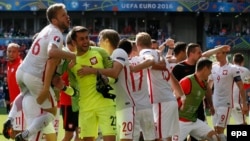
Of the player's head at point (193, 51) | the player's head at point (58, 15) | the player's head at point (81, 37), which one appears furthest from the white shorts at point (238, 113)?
the player's head at point (58, 15)

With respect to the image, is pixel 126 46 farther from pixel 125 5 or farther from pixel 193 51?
pixel 125 5

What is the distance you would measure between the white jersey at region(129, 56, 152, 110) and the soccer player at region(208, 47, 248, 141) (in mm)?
3650

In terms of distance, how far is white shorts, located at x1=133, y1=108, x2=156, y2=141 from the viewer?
10.3 meters

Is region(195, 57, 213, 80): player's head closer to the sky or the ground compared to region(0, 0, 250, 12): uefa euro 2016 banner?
closer to the ground

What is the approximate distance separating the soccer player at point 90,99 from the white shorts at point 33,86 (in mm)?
494

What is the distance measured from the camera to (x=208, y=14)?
57.2 meters

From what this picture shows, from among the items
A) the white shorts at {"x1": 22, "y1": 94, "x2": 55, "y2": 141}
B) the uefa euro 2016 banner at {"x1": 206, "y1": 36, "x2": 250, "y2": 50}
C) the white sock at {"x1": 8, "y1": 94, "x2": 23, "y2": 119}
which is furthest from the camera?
the uefa euro 2016 banner at {"x1": 206, "y1": 36, "x2": 250, "y2": 50}

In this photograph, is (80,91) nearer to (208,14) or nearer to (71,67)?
(71,67)

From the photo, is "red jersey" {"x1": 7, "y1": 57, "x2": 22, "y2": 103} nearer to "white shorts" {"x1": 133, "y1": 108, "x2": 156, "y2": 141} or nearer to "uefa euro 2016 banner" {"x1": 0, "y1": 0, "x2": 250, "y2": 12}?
"white shorts" {"x1": 133, "y1": 108, "x2": 156, "y2": 141}

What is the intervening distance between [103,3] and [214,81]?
41.0 meters

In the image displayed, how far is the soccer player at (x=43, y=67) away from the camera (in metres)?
8.10

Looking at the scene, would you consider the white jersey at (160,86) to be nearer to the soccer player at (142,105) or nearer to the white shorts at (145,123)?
the soccer player at (142,105)

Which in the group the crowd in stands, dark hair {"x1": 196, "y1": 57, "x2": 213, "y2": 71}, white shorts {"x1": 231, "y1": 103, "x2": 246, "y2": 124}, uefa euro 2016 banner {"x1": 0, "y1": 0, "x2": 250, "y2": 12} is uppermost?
uefa euro 2016 banner {"x1": 0, "y1": 0, "x2": 250, "y2": 12}

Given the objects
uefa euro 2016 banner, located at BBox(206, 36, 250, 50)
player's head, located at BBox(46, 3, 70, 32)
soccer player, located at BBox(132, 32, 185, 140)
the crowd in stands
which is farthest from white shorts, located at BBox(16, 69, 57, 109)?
the crowd in stands
